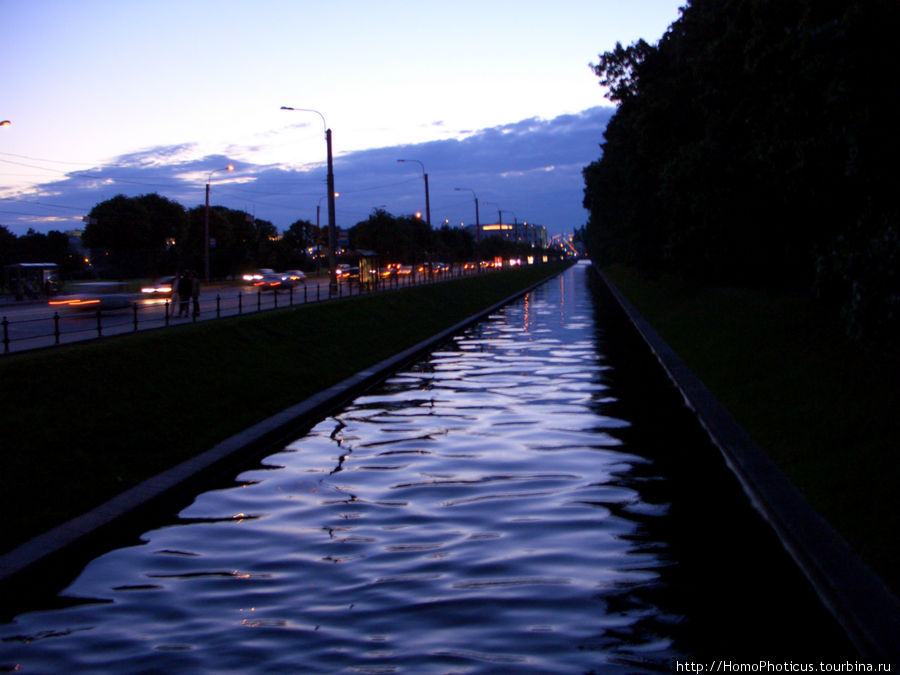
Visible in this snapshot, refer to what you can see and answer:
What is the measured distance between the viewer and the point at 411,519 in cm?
840

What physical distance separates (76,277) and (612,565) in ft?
333

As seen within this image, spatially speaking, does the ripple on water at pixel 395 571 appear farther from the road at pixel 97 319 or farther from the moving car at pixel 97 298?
the moving car at pixel 97 298

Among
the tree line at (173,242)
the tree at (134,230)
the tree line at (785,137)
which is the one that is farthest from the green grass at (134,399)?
the tree at (134,230)

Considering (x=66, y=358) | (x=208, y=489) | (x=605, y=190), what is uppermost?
(x=605, y=190)

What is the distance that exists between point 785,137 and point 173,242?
89.4 m

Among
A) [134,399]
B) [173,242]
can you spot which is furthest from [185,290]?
[173,242]

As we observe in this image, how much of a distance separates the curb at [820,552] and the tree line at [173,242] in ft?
212

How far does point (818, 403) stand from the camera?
12.6m

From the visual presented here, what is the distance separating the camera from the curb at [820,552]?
5398 mm

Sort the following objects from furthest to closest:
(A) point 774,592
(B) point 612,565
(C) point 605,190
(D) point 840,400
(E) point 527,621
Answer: (C) point 605,190, (D) point 840,400, (B) point 612,565, (A) point 774,592, (E) point 527,621

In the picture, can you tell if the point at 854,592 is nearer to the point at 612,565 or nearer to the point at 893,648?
the point at 893,648

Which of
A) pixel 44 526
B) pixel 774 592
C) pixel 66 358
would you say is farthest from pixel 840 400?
pixel 66 358

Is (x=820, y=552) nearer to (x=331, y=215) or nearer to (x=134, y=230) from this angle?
(x=331, y=215)

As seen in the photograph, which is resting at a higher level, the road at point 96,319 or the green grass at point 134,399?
the road at point 96,319
